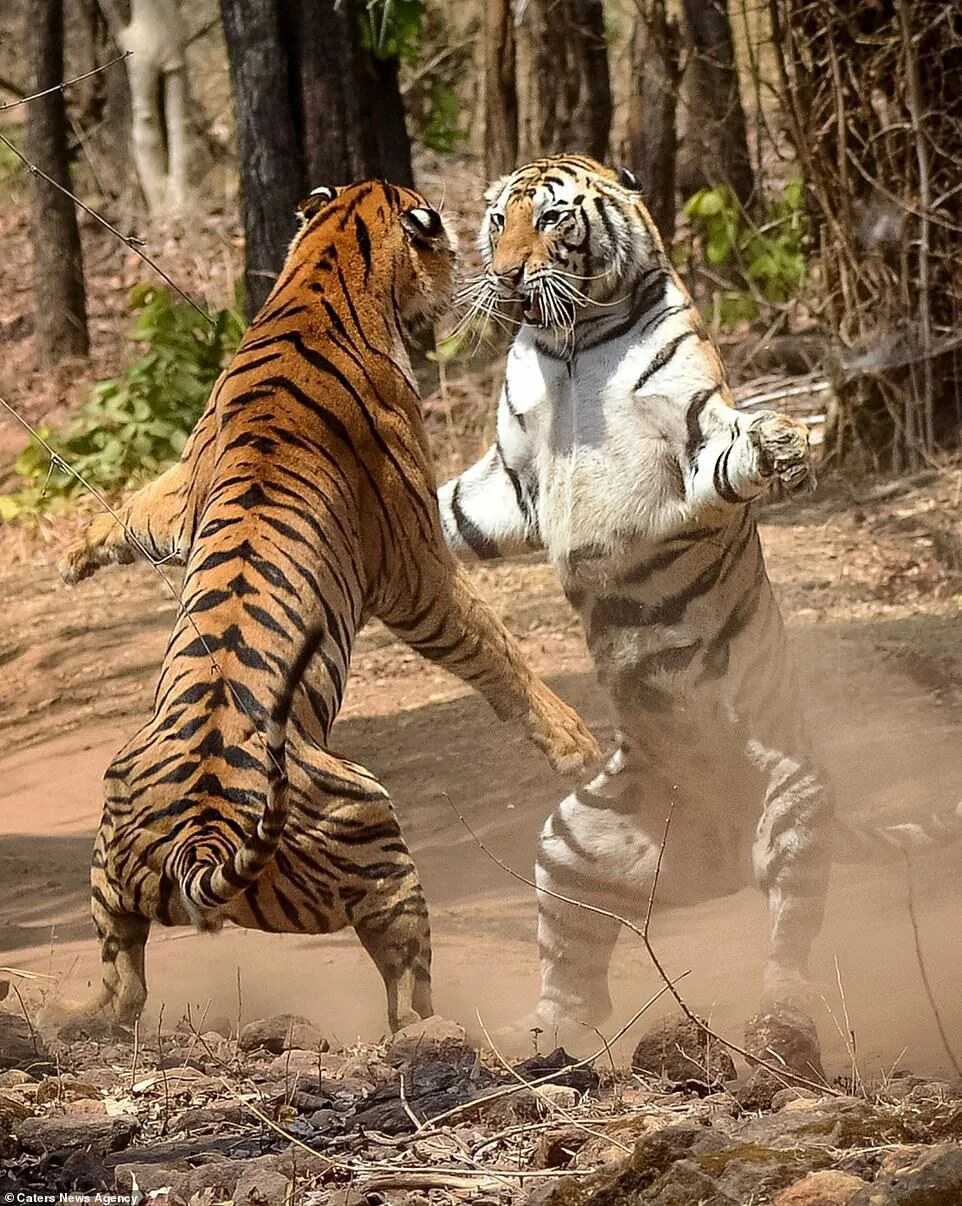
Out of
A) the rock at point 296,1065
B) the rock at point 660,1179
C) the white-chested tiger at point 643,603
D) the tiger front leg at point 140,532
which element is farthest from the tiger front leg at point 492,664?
the rock at point 660,1179

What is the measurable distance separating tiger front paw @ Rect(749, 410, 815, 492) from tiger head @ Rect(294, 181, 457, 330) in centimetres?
122

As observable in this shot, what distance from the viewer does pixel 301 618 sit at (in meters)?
3.88

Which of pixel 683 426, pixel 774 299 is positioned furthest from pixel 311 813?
pixel 774 299

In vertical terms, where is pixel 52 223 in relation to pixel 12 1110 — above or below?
above

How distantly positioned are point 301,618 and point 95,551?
98 cm

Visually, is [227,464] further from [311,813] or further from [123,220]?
[123,220]

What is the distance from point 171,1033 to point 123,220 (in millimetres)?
14679

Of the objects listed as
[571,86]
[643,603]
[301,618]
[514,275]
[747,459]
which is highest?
[571,86]

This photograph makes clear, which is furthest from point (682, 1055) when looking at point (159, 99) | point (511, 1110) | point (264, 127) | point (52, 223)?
point (159, 99)

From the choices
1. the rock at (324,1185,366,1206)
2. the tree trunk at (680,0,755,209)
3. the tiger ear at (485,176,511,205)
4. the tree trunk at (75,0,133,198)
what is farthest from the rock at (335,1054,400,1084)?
the tree trunk at (75,0,133,198)

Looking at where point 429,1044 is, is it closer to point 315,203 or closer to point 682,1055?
point 682,1055

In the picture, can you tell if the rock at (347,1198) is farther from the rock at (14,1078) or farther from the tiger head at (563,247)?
the tiger head at (563,247)

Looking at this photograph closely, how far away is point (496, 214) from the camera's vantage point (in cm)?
451

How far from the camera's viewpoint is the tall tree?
422 inches
